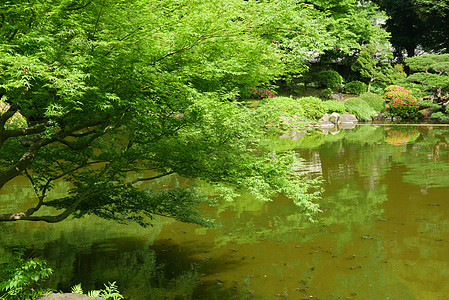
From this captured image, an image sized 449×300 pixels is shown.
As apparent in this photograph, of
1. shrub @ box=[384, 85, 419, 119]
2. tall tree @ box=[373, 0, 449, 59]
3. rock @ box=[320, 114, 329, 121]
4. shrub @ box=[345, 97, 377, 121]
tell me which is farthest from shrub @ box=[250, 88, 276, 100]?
tall tree @ box=[373, 0, 449, 59]

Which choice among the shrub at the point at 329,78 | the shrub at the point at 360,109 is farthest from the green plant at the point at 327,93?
the shrub at the point at 360,109

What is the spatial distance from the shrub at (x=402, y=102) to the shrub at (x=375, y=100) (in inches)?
26.5

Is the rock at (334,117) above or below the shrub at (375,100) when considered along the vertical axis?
below

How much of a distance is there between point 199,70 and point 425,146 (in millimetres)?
17108

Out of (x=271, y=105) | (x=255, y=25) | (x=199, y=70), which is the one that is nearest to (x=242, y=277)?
(x=271, y=105)

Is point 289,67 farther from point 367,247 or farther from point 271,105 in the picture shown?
point 367,247

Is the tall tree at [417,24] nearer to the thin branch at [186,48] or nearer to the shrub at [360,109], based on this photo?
the shrub at [360,109]

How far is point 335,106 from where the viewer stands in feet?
111

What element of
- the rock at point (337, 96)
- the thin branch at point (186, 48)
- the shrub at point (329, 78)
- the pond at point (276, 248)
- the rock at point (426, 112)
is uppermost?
the shrub at point (329, 78)

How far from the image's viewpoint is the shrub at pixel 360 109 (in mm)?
34497

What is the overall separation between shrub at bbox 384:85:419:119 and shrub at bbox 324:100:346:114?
394cm

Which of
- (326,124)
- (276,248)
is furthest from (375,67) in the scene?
(276,248)

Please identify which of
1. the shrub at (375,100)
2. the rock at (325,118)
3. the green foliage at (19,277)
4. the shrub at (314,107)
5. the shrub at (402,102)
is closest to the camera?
the green foliage at (19,277)

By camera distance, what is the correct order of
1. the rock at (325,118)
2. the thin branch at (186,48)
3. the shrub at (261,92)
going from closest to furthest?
the thin branch at (186,48) < the shrub at (261,92) < the rock at (325,118)
